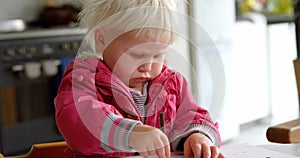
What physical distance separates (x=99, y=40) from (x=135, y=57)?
4.2 inches

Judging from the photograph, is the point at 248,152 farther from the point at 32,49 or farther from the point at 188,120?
the point at 32,49

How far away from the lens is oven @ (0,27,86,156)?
2.41 meters

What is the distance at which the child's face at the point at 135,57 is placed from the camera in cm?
85

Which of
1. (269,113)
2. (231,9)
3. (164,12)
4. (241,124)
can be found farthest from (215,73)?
(269,113)

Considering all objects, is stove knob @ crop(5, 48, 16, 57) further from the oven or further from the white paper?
the white paper

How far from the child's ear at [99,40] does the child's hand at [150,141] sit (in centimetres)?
23

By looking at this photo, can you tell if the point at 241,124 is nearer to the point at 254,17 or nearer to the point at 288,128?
the point at 254,17

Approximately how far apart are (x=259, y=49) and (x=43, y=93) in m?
1.81

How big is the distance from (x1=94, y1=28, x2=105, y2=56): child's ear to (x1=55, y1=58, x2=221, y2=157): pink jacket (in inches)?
1.1

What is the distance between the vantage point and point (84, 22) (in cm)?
94

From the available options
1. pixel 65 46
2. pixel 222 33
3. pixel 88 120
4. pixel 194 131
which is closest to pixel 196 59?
pixel 222 33

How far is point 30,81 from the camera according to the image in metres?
2.47

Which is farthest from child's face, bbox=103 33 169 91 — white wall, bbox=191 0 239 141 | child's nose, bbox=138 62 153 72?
white wall, bbox=191 0 239 141

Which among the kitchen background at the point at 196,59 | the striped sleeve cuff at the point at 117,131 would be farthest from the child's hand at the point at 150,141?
the kitchen background at the point at 196,59
